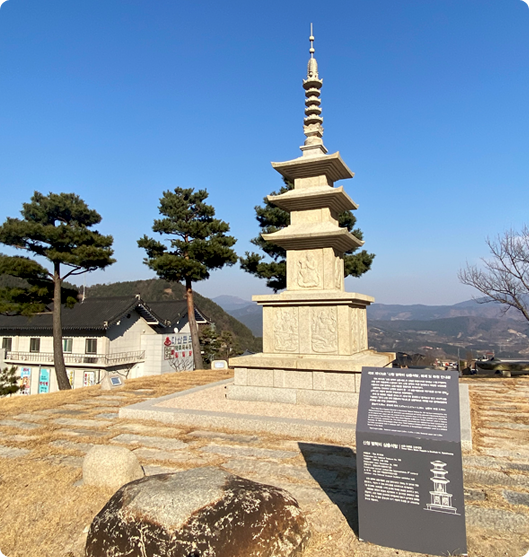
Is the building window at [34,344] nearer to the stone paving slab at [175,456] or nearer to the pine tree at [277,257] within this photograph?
the pine tree at [277,257]

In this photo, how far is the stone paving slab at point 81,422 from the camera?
7422 millimetres

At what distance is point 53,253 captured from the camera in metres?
17.7

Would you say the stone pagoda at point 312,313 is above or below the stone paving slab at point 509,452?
above

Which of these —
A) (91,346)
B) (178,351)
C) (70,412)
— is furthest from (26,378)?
(70,412)

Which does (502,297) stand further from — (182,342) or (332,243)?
(182,342)

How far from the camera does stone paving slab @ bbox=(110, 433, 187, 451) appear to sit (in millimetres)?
6007

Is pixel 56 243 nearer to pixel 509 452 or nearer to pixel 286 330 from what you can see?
pixel 286 330

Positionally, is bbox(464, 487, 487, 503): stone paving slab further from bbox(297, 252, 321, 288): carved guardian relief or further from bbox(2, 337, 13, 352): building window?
bbox(2, 337, 13, 352): building window

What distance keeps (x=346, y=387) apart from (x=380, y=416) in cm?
488

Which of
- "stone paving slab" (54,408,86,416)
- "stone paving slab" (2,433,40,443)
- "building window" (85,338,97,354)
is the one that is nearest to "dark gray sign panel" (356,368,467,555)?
"stone paving slab" (2,433,40,443)

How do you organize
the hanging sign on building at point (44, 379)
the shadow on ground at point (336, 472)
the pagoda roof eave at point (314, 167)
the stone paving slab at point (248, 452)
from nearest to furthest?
the shadow on ground at point (336, 472) < the stone paving slab at point (248, 452) < the pagoda roof eave at point (314, 167) < the hanging sign on building at point (44, 379)

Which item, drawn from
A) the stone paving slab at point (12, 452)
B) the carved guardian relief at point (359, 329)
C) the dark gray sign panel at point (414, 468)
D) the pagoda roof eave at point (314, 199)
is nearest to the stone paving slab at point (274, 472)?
the dark gray sign panel at point (414, 468)

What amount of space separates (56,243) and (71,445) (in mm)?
14315

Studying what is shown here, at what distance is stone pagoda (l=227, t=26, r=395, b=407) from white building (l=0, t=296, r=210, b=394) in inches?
768
